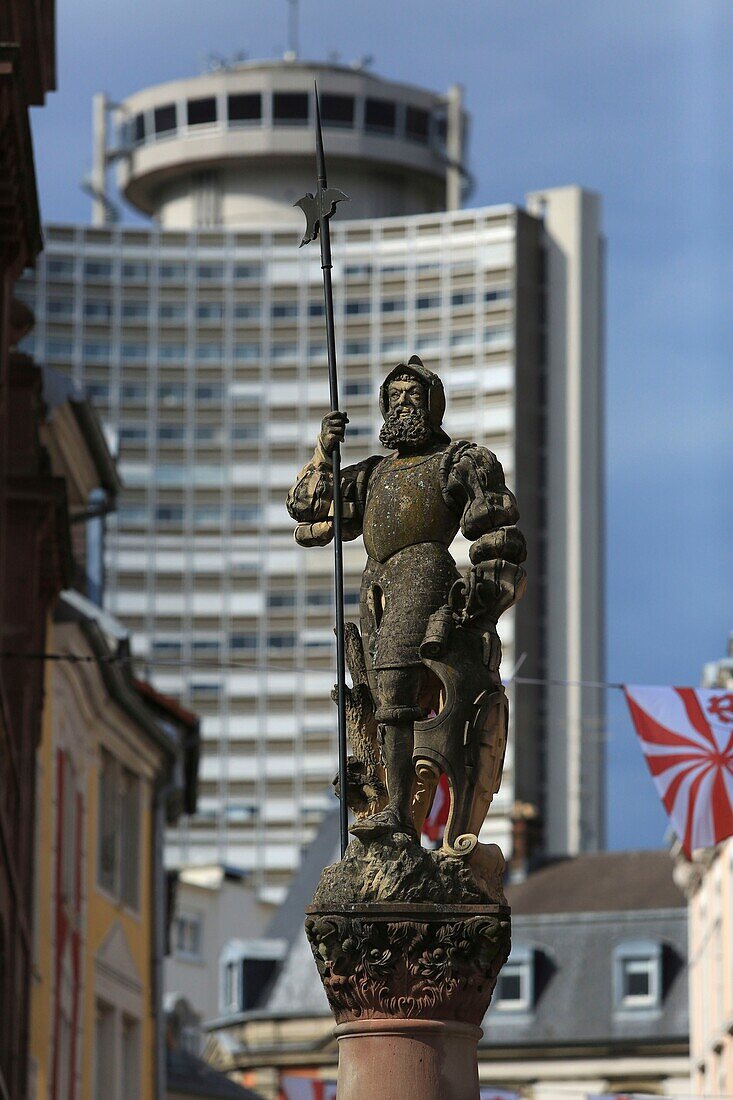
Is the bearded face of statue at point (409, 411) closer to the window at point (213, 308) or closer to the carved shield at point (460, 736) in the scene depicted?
the carved shield at point (460, 736)

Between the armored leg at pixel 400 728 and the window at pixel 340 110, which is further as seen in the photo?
the window at pixel 340 110

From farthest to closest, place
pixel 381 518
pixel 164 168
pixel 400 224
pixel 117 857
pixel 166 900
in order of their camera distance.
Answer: pixel 164 168 < pixel 400 224 < pixel 166 900 < pixel 117 857 < pixel 381 518

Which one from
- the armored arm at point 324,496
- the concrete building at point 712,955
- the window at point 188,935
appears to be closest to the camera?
the armored arm at point 324,496

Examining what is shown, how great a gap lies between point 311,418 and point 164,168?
65.1ft

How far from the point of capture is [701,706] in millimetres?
23812

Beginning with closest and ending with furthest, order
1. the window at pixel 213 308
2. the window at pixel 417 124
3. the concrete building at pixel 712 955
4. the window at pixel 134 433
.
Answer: the concrete building at pixel 712 955, the window at pixel 134 433, the window at pixel 213 308, the window at pixel 417 124

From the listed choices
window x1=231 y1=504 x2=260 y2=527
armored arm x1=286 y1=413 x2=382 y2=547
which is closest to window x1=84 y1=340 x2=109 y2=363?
window x1=231 y1=504 x2=260 y2=527

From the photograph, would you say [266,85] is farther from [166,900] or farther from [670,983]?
[166,900]

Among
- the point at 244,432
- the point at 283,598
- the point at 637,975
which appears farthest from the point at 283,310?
the point at 637,975

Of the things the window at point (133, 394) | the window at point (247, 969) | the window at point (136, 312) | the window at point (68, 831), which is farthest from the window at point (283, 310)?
the window at point (68, 831)

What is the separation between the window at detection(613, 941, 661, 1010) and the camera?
65.5 m

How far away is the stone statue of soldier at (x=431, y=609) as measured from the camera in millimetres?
13516

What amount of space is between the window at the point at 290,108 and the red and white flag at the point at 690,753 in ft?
410

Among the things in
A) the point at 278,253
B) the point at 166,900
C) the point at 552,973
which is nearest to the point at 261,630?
the point at 278,253
